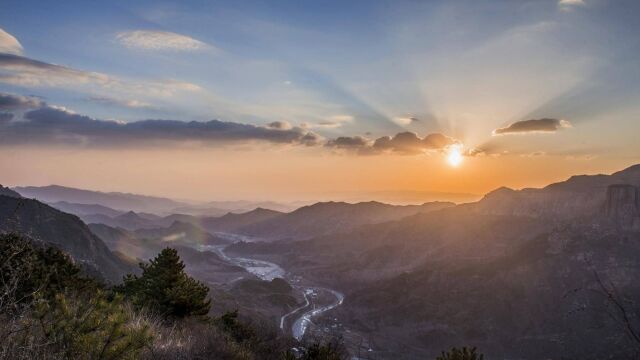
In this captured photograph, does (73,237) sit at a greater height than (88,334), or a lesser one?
lesser

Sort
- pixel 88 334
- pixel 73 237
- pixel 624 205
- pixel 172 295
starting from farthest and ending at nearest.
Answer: pixel 624 205, pixel 73 237, pixel 172 295, pixel 88 334

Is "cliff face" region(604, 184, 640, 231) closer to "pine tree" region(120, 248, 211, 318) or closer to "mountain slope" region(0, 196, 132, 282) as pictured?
"mountain slope" region(0, 196, 132, 282)

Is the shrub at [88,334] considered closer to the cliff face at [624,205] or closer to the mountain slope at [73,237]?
the mountain slope at [73,237]

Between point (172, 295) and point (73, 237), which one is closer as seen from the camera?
point (172, 295)

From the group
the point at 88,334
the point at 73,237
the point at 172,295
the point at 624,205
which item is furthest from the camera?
the point at 624,205

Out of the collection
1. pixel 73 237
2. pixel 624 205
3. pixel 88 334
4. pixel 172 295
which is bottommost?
pixel 73 237

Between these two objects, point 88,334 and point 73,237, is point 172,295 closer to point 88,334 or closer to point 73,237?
point 88,334

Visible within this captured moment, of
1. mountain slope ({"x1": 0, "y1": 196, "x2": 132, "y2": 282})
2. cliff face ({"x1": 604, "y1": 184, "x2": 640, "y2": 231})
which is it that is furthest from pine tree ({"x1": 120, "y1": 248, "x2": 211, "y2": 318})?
cliff face ({"x1": 604, "y1": 184, "x2": 640, "y2": 231})

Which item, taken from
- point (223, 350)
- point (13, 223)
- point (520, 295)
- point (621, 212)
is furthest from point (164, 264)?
point (621, 212)

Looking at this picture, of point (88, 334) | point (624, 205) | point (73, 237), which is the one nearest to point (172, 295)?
point (88, 334)

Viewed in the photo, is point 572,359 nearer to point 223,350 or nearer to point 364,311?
point 364,311
